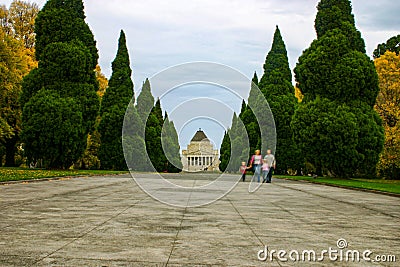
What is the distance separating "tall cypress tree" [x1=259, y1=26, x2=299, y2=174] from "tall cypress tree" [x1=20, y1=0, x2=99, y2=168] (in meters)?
18.6

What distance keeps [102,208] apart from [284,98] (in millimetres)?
38217

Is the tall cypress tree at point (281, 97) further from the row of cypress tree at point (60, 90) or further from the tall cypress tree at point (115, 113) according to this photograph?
the tall cypress tree at point (115, 113)

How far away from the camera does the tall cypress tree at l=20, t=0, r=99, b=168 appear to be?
3343cm

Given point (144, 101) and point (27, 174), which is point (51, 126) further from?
point (144, 101)

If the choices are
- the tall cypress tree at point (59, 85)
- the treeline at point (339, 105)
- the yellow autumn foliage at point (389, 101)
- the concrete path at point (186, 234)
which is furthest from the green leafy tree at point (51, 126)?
the yellow autumn foliage at point (389, 101)

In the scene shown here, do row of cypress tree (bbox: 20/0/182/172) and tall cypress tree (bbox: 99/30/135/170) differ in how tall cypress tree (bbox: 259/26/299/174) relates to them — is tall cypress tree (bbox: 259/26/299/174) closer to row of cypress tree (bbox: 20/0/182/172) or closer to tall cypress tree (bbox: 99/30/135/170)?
row of cypress tree (bbox: 20/0/182/172)

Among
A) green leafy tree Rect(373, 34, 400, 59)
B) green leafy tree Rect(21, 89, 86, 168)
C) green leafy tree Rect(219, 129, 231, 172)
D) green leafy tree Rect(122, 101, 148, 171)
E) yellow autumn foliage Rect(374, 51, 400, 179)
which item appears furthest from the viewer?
green leafy tree Rect(219, 129, 231, 172)

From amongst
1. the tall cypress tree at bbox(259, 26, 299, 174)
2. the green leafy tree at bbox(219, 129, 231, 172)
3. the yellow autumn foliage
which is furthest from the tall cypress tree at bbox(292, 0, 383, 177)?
the green leafy tree at bbox(219, 129, 231, 172)

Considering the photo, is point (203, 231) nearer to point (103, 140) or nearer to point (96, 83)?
point (96, 83)

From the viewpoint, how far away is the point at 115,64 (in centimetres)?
5272

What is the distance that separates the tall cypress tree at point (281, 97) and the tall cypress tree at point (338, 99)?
35.6 ft

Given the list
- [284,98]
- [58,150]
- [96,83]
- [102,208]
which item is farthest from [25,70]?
[102,208]

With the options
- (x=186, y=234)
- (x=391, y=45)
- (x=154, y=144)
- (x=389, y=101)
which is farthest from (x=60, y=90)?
(x=391, y=45)

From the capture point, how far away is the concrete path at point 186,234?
535 cm
